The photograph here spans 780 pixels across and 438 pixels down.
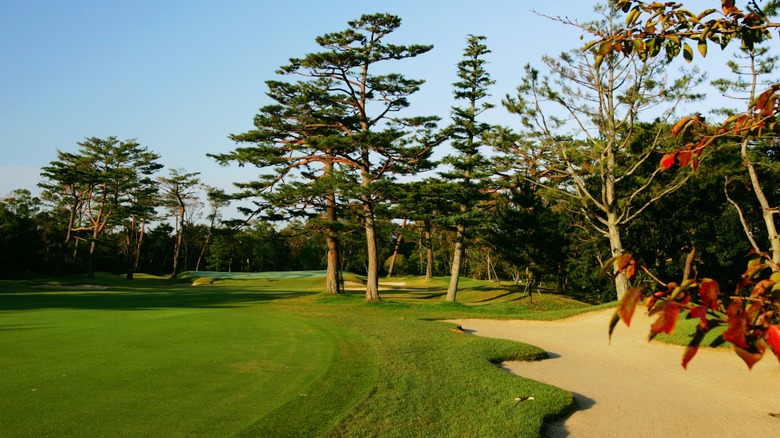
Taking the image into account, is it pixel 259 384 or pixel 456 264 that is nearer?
pixel 259 384

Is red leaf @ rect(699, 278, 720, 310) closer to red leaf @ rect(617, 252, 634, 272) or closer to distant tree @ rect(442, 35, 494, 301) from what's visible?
red leaf @ rect(617, 252, 634, 272)

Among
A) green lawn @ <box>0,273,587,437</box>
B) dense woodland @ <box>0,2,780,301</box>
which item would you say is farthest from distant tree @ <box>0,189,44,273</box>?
green lawn @ <box>0,273,587,437</box>

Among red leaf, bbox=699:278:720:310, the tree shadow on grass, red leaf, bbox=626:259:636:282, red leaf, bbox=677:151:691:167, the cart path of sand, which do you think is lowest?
the cart path of sand

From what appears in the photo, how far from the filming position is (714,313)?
172cm

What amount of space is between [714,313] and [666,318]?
34 cm

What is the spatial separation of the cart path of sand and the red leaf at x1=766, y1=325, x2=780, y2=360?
11.8 feet

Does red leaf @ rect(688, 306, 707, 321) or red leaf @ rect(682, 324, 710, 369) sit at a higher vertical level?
red leaf @ rect(688, 306, 707, 321)

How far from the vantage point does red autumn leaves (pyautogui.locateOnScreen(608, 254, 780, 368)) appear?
4.84ft

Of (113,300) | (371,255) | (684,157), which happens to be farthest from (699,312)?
(113,300)

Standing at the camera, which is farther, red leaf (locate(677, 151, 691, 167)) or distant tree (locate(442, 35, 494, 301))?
distant tree (locate(442, 35, 494, 301))

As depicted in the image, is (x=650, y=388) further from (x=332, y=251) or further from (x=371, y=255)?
(x=332, y=251)

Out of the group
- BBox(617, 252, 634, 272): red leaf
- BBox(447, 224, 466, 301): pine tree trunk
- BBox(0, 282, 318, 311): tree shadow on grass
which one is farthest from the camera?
BBox(447, 224, 466, 301): pine tree trunk

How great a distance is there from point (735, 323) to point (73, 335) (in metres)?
11.3

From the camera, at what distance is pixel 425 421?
568 cm
